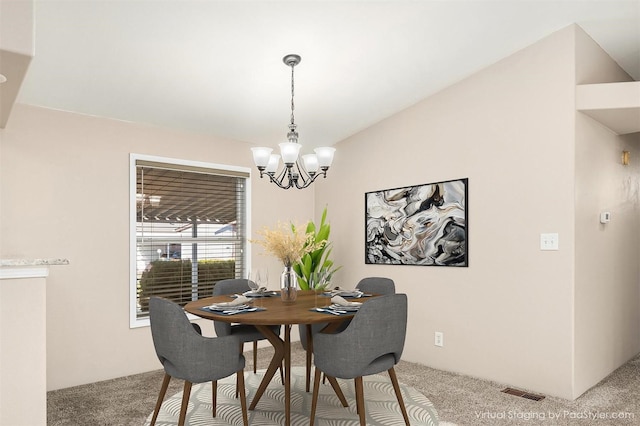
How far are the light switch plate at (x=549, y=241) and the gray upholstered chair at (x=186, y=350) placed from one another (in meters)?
2.34

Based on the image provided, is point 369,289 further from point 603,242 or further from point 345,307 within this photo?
point 603,242

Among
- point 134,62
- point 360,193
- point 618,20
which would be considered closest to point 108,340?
point 134,62

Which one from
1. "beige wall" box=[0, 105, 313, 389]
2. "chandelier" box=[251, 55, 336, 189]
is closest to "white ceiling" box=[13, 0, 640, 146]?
"beige wall" box=[0, 105, 313, 389]

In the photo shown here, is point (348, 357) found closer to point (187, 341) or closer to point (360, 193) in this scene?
point (187, 341)

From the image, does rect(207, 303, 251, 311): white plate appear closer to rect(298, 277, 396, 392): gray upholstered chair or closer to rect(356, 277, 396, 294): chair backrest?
rect(298, 277, 396, 392): gray upholstered chair

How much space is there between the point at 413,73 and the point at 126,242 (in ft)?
9.27

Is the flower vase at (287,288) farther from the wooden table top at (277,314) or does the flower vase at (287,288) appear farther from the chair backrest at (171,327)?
the chair backrest at (171,327)

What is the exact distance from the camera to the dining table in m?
2.39

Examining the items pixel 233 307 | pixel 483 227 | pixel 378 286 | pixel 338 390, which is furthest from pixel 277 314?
pixel 483 227

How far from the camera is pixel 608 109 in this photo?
3.20 m

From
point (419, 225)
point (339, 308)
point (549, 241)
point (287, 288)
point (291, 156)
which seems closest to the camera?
point (339, 308)

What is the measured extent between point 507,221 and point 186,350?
2.58 m

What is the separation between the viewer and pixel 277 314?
2521 millimetres

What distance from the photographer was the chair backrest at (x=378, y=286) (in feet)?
11.6
